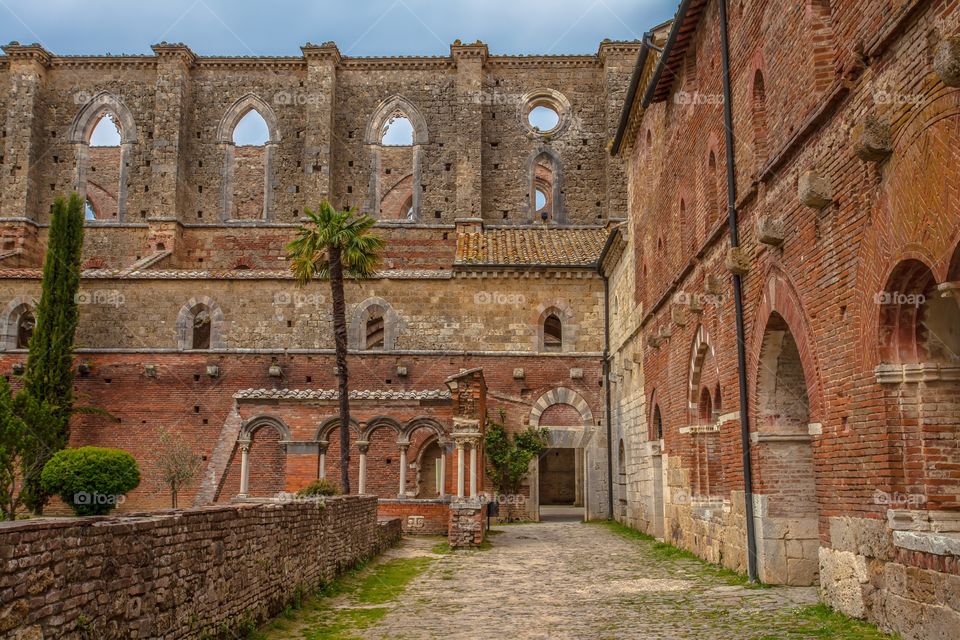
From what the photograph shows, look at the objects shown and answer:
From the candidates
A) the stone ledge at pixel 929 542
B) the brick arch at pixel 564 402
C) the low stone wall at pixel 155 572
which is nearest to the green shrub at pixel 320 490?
the low stone wall at pixel 155 572

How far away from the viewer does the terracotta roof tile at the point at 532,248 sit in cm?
2798

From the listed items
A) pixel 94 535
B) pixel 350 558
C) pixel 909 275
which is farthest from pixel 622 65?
pixel 94 535

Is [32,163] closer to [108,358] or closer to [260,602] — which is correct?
[108,358]

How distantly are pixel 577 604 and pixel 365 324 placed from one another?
18.4 meters

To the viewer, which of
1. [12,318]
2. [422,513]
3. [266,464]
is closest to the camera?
[422,513]

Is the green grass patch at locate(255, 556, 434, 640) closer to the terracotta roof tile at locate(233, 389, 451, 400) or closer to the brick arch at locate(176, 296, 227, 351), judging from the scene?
the terracotta roof tile at locate(233, 389, 451, 400)

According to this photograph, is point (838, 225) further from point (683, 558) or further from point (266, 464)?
point (266, 464)

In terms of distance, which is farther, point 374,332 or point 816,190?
point 374,332

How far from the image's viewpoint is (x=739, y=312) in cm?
1251

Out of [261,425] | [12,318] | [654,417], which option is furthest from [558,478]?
[12,318]

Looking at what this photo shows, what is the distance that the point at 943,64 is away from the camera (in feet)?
20.6

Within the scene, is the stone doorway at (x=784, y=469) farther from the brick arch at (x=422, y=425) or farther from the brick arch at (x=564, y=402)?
the brick arch at (x=564, y=402)

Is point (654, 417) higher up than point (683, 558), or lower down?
higher up

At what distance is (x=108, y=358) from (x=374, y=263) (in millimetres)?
9813
